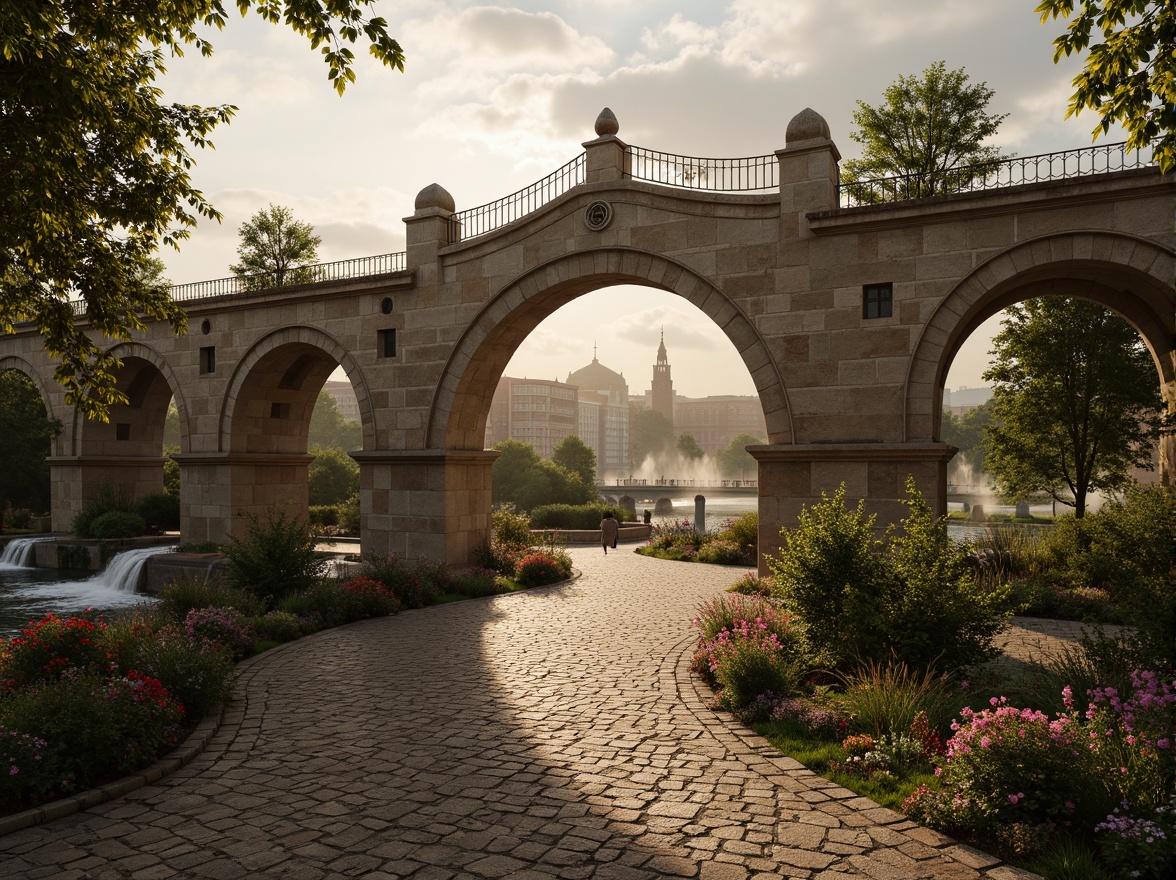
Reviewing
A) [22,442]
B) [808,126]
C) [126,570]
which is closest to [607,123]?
[808,126]

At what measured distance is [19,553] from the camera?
75.8 feet

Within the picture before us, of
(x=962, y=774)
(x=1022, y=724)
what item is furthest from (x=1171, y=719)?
(x=962, y=774)

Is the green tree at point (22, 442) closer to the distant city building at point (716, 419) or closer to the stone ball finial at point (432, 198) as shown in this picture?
the stone ball finial at point (432, 198)

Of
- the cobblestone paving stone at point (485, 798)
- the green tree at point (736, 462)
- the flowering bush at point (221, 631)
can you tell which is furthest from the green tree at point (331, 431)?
the cobblestone paving stone at point (485, 798)

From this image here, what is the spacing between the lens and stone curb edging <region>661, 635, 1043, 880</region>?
15.3 feet

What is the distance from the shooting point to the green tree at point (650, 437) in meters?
145

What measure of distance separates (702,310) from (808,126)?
3786 millimetres

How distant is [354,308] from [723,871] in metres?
16.7

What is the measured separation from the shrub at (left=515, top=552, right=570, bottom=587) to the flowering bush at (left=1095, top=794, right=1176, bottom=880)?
12.8 m

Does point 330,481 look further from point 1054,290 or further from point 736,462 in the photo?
point 736,462

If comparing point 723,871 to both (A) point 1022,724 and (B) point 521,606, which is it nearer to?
(A) point 1022,724

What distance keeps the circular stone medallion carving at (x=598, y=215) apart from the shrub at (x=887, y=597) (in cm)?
904

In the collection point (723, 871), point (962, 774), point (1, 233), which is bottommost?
point (723, 871)

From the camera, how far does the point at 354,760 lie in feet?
20.9
